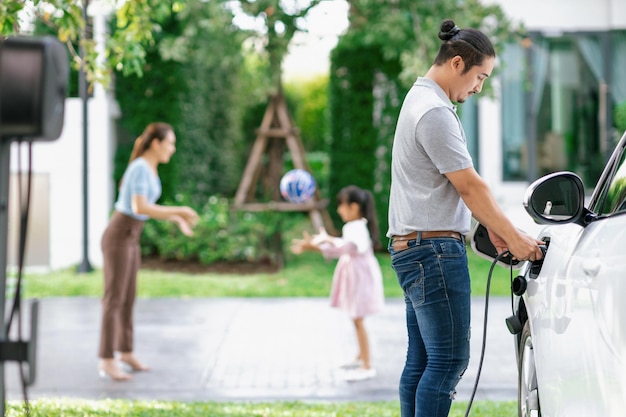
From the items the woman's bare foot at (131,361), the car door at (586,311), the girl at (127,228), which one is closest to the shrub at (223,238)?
the woman's bare foot at (131,361)

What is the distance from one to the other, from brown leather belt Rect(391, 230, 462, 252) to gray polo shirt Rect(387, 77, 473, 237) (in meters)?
0.02

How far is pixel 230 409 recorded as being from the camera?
20.4 feet

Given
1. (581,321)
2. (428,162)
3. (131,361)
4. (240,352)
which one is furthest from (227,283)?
(581,321)

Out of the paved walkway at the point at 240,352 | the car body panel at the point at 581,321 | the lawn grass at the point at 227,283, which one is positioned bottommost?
the lawn grass at the point at 227,283

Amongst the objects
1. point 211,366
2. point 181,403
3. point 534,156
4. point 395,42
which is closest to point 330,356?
point 211,366

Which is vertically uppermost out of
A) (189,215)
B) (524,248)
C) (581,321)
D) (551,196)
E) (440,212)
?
(551,196)

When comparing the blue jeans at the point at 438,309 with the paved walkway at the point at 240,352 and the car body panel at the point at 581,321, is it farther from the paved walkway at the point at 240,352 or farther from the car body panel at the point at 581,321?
the paved walkway at the point at 240,352

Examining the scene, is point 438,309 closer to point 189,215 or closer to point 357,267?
point 357,267

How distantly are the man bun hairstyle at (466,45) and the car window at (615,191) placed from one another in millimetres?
698

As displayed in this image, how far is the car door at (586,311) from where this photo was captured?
2.89 meters

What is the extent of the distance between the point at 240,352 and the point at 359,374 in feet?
4.71

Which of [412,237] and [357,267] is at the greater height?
[412,237]

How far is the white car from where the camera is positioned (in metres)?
2.91

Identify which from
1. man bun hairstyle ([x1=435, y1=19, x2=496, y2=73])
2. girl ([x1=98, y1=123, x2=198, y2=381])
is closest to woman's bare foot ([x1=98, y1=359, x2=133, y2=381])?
girl ([x1=98, y1=123, x2=198, y2=381])
